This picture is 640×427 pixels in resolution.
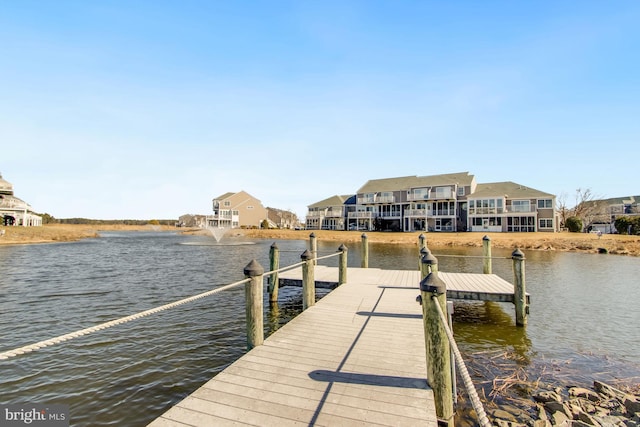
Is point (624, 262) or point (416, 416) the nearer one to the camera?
point (416, 416)

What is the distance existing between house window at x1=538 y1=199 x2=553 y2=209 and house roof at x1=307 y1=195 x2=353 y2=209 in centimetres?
3499

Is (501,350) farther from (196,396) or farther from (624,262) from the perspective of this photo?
(624,262)

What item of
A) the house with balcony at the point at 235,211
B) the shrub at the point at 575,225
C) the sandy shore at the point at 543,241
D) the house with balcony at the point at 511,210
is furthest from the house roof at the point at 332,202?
the shrub at the point at 575,225

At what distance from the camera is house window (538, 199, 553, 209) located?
47316 millimetres

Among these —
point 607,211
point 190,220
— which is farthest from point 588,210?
point 190,220

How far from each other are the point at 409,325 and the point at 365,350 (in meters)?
1.79

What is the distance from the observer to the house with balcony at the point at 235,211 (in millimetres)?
83438

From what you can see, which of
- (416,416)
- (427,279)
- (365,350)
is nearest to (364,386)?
(416,416)

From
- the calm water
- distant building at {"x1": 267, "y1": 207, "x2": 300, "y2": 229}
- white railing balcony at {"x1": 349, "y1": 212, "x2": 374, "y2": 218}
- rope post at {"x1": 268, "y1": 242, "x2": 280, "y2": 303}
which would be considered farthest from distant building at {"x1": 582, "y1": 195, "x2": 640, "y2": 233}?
distant building at {"x1": 267, "y1": 207, "x2": 300, "y2": 229}

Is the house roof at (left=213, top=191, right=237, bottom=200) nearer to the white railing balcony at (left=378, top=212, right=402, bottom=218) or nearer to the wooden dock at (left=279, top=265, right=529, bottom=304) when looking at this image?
the white railing balcony at (left=378, top=212, right=402, bottom=218)

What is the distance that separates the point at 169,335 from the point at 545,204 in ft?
176

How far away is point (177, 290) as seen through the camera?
50.0 ft

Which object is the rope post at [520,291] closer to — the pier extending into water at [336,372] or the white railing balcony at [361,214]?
the pier extending into water at [336,372]

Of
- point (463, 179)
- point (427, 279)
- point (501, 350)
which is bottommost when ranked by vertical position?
point (501, 350)
